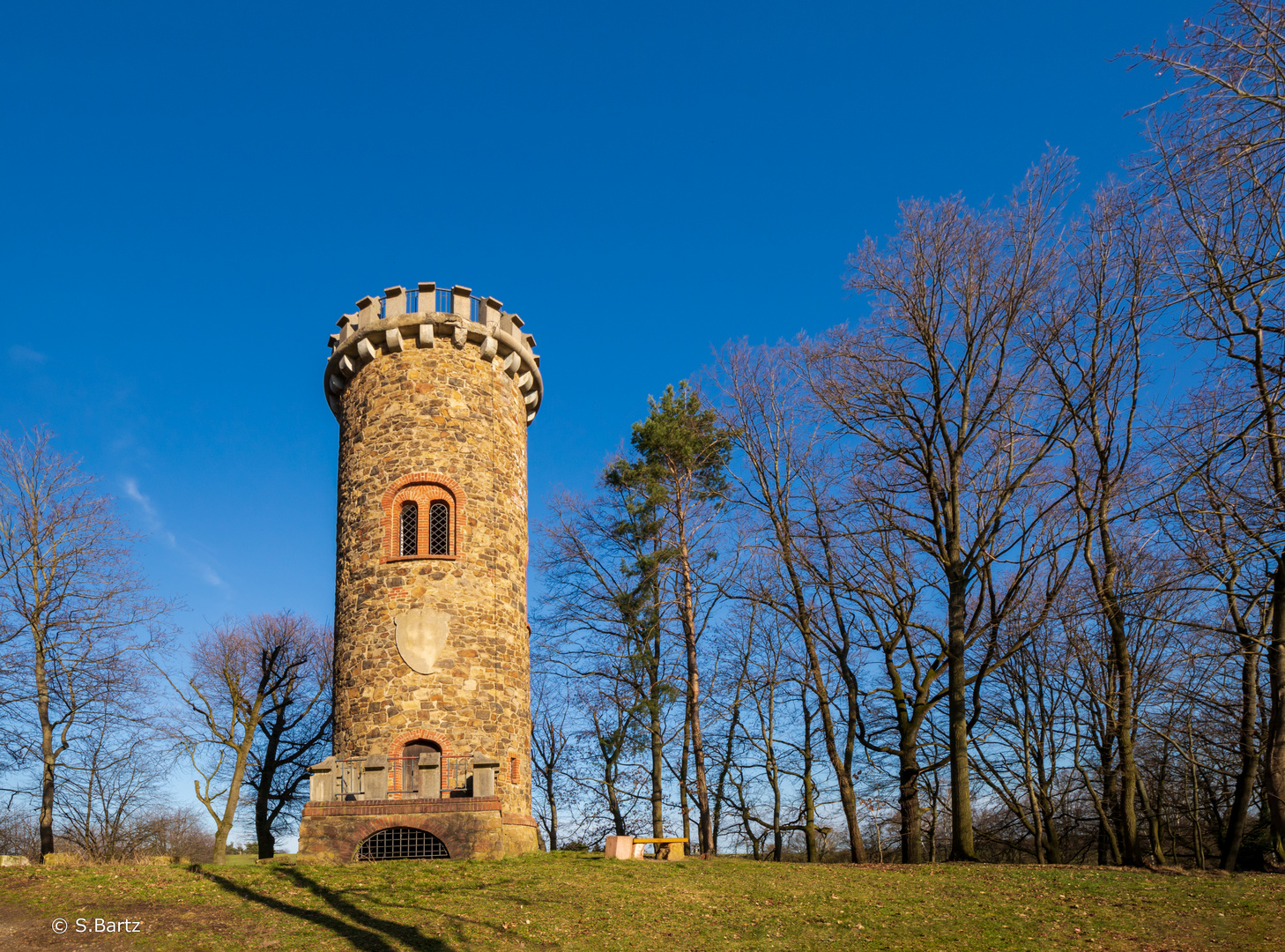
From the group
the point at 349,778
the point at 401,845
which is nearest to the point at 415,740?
the point at 349,778

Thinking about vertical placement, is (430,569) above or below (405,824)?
above

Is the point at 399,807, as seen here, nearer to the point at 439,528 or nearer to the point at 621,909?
the point at 621,909

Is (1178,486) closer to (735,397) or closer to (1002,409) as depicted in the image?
(1002,409)

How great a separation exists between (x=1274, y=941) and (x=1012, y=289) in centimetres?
1114

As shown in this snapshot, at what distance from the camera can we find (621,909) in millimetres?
9984

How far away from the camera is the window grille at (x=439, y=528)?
Result: 17172 millimetres

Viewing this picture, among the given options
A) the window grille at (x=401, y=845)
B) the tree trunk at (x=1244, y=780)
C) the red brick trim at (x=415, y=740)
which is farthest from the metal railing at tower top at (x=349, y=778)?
the tree trunk at (x=1244, y=780)

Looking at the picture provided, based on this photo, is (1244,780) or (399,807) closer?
(399,807)

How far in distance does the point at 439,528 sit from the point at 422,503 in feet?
1.91

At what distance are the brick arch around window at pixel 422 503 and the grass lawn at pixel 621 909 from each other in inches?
242

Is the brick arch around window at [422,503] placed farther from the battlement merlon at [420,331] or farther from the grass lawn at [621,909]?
the grass lawn at [621,909]

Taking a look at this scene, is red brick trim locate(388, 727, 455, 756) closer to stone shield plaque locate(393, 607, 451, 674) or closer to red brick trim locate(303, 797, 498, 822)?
stone shield plaque locate(393, 607, 451, 674)

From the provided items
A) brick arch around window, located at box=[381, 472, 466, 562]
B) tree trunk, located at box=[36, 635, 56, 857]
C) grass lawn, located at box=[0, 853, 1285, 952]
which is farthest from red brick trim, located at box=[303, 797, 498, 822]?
tree trunk, located at box=[36, 635, 56, 857]

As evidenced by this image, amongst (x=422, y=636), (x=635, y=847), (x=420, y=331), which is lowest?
(x=635, y=847)
